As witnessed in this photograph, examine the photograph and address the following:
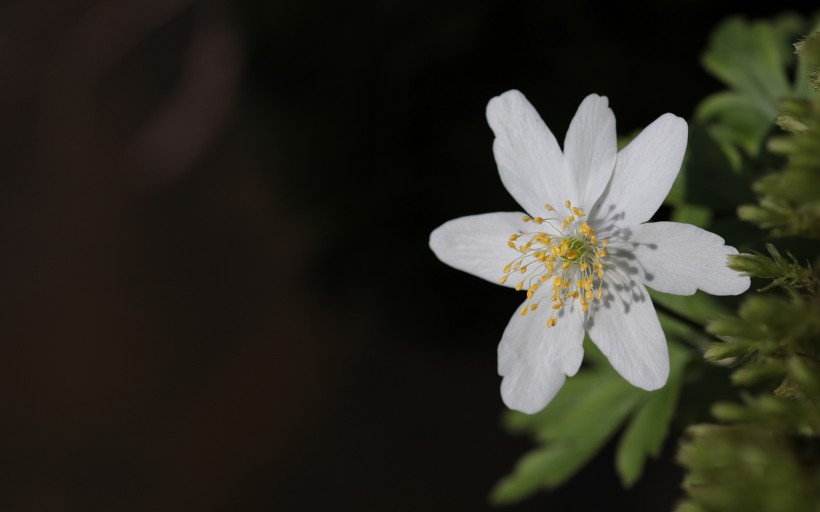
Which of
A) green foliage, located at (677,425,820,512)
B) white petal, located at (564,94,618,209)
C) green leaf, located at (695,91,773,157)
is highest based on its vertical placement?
white petal, located at (564,94,618,209)

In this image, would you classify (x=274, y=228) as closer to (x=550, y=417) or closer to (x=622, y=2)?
(x=622, y=2)

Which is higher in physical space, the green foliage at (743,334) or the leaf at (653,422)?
the green foliage at (743,334)

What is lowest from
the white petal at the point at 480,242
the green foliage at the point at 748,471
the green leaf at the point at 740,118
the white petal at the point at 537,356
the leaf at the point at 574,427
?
the leaf at the point at 574,427

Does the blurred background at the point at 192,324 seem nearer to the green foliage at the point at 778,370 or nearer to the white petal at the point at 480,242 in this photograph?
the white petal at the point at 480,242

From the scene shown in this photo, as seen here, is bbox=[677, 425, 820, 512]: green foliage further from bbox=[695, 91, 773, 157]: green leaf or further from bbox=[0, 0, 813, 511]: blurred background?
bbox=[0, 0, 813, 511]: blurred background

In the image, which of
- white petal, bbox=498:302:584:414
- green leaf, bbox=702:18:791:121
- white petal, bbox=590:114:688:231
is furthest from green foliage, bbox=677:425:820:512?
green leaf, bbox=702:18:791:121

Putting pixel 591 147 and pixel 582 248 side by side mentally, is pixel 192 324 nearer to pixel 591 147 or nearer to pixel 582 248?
pixel 582 248

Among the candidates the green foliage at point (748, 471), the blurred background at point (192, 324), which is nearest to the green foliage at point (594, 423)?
the green foliage at point (748, 471)
